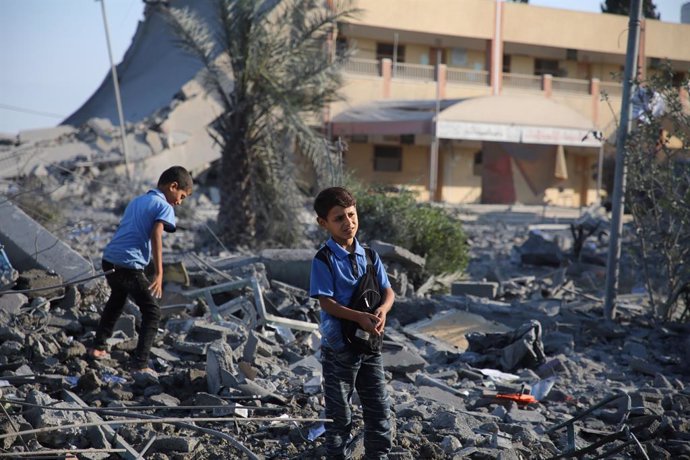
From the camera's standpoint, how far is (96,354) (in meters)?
5.51

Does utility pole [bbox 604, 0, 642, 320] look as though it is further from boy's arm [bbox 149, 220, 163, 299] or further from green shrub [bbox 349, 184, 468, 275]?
boy's arm [bbox 149, 220, 163, 299]

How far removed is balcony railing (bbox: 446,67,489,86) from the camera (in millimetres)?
30914

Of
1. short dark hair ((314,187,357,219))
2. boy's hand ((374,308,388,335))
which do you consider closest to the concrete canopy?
short dark hair ((314,187,357,219))

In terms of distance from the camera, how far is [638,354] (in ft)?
23.7

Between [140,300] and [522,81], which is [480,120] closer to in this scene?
[522,81]

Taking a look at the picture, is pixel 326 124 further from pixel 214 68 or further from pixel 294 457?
pixel 294 457

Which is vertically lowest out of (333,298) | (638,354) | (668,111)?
(638,354)

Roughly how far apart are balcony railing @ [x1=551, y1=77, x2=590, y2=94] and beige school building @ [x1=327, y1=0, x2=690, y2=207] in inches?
2.2

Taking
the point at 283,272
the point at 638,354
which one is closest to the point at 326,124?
the point at 283,272

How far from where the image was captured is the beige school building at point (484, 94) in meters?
25.2

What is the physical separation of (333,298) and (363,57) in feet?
90.4

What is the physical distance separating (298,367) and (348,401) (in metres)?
2.02

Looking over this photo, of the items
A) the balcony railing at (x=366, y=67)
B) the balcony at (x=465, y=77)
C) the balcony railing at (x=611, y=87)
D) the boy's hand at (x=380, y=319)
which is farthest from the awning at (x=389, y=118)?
the boy's hand at (x=380, y=319)

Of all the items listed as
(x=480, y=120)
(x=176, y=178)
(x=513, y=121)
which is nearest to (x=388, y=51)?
(x=513, y=121)
